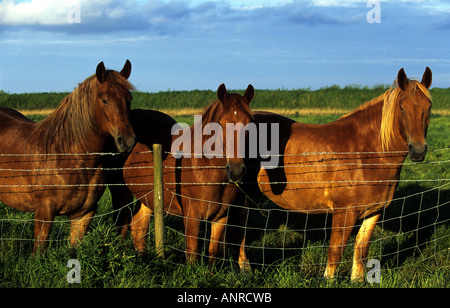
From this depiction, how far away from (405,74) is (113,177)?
140 inches

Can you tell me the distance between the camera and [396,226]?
725 centimetres


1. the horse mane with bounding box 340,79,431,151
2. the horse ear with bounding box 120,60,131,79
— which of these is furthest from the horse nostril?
the horse mane with bounding box 340,79,431,151

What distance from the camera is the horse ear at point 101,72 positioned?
15.4 feet

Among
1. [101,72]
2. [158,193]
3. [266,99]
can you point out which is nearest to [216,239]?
[158,193]

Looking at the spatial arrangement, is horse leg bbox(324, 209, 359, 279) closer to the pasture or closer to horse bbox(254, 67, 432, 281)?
horse bbox(254, 67, 432, 281)

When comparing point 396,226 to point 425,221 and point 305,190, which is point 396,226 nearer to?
point 425,221

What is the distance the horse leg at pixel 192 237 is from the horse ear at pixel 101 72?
1662 millimetres

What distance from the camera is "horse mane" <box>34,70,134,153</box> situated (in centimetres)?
487

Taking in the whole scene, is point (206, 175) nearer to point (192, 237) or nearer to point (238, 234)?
point (192, 237)

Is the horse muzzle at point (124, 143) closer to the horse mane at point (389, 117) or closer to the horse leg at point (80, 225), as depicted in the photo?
the horse leg at point (80, 225)

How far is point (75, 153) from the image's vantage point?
5055mm

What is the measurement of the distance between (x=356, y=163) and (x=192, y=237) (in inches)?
76.5

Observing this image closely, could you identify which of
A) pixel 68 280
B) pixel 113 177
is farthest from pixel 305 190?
pixel 68 280

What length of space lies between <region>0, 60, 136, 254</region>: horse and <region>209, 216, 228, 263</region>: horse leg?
129 cm
